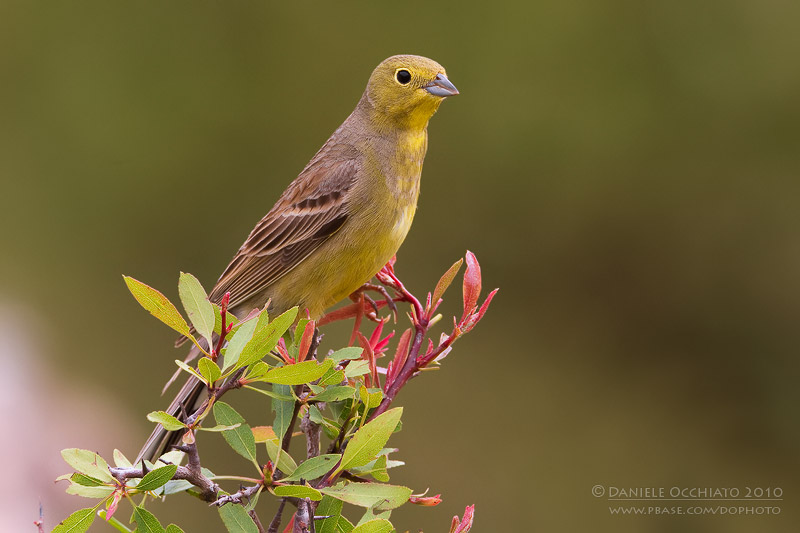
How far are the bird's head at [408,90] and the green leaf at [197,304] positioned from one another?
164cm

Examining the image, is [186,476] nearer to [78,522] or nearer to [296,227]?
[78,522]

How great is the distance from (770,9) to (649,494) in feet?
8.55

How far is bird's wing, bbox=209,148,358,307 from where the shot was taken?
315 cm

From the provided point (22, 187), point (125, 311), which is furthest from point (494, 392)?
point (22, 187)

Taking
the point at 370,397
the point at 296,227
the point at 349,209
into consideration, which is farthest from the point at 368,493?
the point at 296,227

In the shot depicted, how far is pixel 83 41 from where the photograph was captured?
17.9 ft

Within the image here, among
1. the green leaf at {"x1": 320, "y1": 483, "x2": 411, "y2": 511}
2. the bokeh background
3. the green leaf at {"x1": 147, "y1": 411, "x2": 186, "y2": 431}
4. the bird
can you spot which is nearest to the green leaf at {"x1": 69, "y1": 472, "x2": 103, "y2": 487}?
the green leaf at {"x1": 147, "y1": 411, "x2": 186, "y2": 431}

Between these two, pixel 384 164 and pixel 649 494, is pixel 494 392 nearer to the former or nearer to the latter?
pixel 649 494

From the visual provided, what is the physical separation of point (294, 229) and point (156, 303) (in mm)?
1596

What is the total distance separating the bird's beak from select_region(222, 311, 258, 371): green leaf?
1665mm

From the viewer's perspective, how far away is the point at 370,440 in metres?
1.74

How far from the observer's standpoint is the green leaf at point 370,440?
68.5 inches

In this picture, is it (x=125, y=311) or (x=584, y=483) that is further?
(x=125, y=311)

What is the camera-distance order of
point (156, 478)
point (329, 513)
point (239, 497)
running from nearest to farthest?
point (156, 478) → point (239, 497) → point (329, 513)
